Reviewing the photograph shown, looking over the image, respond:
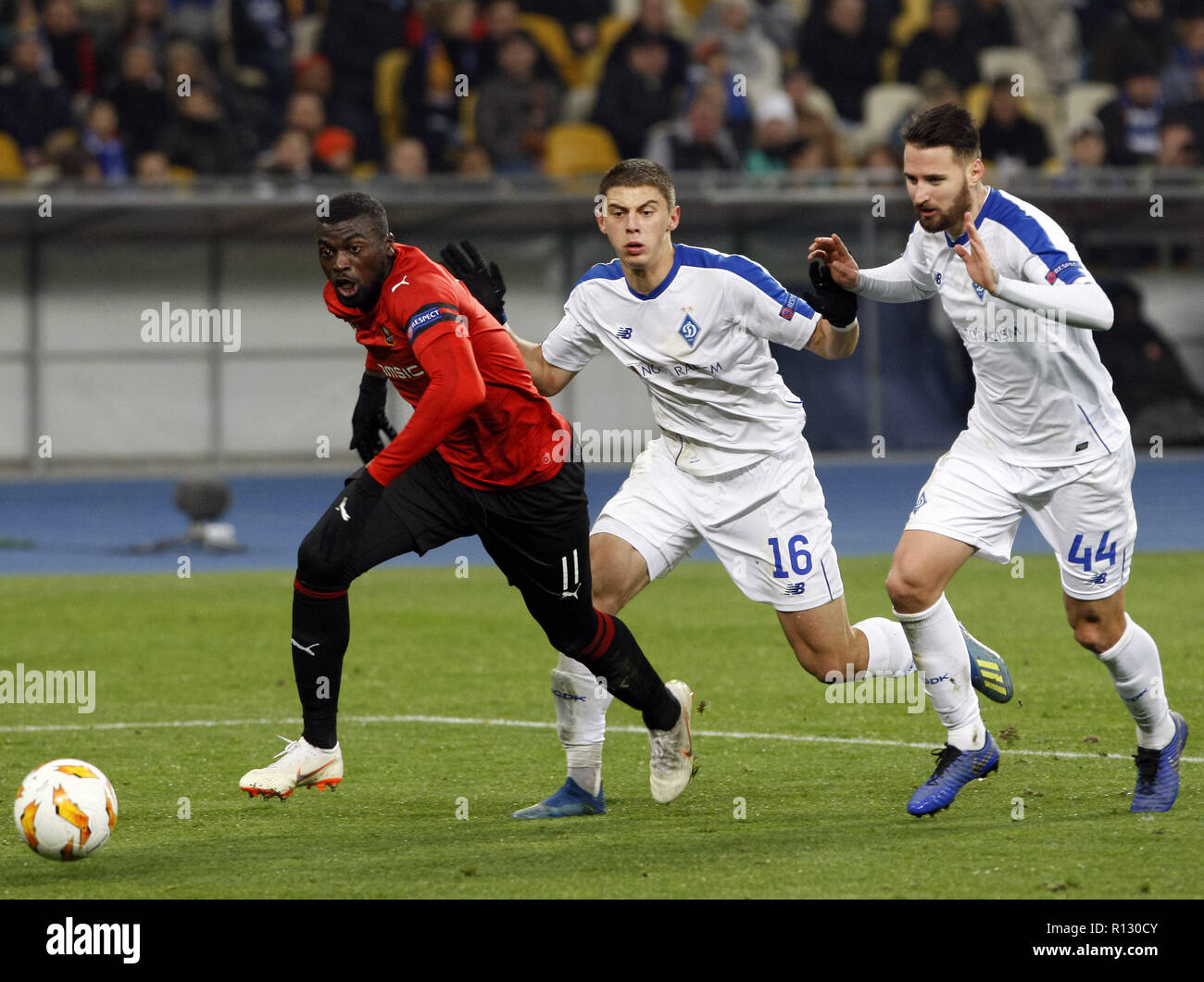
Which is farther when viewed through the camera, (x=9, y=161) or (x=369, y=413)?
(x=9, y=161)

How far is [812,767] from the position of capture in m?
6.52

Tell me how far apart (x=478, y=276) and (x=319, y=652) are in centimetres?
147

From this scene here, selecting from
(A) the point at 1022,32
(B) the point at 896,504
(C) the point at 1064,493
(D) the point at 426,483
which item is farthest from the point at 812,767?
(A) the point at 1022,32

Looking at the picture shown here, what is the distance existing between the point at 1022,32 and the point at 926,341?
4959mm

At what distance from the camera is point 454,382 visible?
5203 mm

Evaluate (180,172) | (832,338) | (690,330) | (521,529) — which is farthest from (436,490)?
Answer: (180,172)

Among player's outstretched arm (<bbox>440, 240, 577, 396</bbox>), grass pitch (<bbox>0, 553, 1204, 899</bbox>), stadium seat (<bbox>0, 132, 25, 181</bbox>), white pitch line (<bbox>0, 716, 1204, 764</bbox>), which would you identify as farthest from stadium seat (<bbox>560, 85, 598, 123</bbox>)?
player's outstretched arm (<bbox>440, 240, 577, 396</bbox>)

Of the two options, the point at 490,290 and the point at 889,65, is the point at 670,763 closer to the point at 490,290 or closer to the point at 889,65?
the point at 490,290

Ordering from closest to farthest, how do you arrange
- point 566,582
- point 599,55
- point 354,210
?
point 354,210
point 566,582
point 599,55

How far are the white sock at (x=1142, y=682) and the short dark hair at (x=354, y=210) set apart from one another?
8.83 ft

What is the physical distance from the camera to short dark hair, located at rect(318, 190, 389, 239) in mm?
5328

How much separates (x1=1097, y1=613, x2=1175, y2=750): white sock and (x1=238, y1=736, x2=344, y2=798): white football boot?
2.49 m

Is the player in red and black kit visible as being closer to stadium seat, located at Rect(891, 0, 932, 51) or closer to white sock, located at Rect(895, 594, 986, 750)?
white sock, located at Rect(895, 594, 986, 750)
